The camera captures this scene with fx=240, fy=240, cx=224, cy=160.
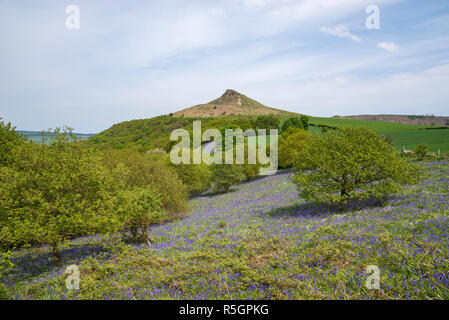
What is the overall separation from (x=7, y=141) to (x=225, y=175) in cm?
3161

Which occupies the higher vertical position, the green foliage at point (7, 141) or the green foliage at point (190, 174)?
the green foliage at point (7, 141)

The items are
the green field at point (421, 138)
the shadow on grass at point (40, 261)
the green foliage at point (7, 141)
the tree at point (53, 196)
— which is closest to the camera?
the shadow on grass at point (40, 261)

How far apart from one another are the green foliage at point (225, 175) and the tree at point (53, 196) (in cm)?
3317

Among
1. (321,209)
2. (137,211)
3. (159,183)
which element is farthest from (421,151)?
(137,211)

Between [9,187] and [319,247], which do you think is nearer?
[319,247]

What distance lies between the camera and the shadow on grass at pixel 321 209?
639 inches

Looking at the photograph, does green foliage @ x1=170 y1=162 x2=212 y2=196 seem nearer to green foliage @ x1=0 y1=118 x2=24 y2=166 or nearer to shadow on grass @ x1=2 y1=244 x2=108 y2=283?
green foliage @ x1=0 y1=118 x2=24 y2=166

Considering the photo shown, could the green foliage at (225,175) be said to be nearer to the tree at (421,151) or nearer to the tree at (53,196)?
the tree at (421,151)

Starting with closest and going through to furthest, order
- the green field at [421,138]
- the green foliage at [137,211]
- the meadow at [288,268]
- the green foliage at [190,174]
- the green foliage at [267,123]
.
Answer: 1. the meadow at [288,268]
2. the green foliage at [137,211]
3. the green foliage at [190,174]
4. the green field at [421,138]
5. the green foliage at [267,123]

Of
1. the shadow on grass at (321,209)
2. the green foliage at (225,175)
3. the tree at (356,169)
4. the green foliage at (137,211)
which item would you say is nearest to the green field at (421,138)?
the tree at (356,169)
